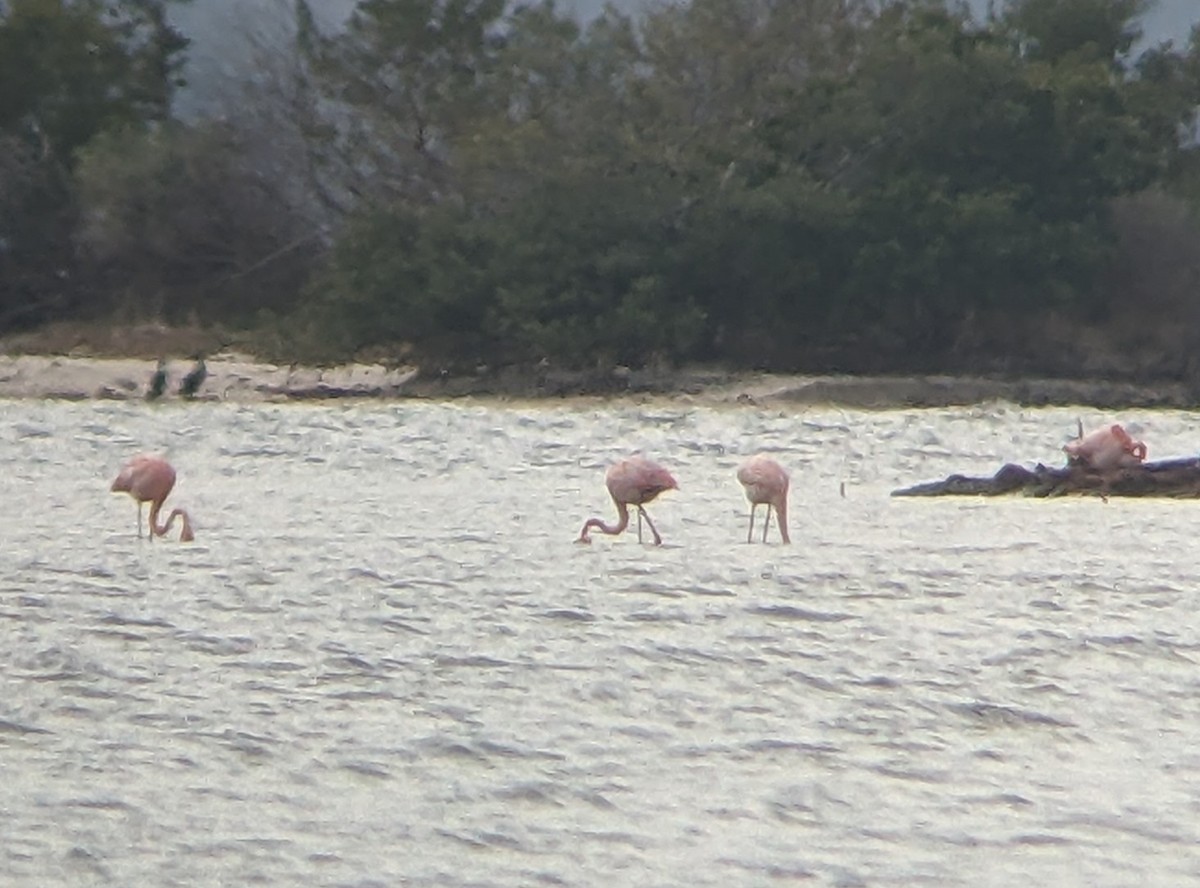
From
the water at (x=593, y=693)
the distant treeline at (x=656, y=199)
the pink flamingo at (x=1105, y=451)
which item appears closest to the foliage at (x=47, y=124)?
the distant treeline at (x=656, y=199)

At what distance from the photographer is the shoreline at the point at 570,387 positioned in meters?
28.7

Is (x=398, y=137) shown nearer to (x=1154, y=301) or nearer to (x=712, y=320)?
(x=712, y=320)

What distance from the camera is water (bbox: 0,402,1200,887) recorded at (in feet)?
22.9

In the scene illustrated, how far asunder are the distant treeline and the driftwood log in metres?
12.9

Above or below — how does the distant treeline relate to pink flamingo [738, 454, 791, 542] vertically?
above

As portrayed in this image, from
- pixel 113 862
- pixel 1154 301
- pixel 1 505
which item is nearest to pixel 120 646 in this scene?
pixel 113 862

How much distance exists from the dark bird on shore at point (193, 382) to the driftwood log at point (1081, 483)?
47.0ft

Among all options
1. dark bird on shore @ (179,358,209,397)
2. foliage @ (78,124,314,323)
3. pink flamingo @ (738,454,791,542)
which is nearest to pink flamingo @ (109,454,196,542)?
pink flamingo @ (738,454,791,542)

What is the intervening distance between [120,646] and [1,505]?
19.9ft

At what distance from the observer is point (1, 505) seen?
16125 millimetres

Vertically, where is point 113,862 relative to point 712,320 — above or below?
below

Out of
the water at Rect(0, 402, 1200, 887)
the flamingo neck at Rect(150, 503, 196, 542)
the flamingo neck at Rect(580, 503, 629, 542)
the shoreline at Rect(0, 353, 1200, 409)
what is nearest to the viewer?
the water at Rect(0, 402, 1200, 887)

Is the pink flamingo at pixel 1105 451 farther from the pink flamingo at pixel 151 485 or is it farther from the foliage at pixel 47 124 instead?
the foliage at pixel 47 124

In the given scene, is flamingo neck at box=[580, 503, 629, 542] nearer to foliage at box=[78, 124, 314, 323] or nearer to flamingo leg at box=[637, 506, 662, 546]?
flamingo leg at box=[637, 506, 662, 546]
